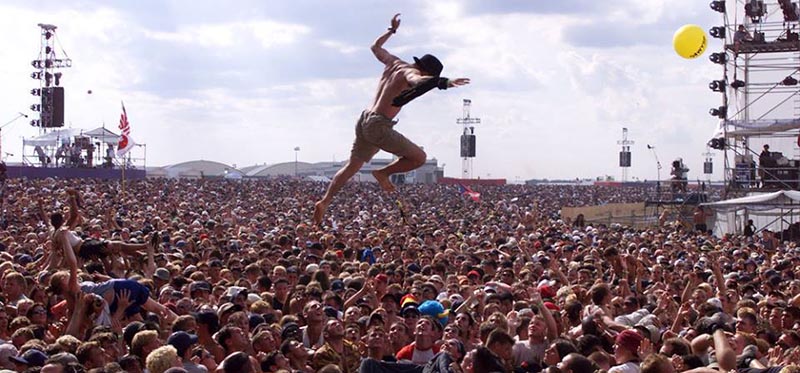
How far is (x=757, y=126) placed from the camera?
34438mm

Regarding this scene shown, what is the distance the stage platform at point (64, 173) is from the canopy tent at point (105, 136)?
2.80 metres

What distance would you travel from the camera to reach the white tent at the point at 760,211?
26375 mm

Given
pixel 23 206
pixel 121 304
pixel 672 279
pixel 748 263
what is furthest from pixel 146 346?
pixel 23 206

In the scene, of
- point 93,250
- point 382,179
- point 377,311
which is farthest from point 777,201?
point 377,311

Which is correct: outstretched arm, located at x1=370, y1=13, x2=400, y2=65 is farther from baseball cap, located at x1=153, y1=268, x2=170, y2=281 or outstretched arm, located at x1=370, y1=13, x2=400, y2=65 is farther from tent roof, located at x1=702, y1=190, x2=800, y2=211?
tent roof, located at x1=702, y1=190, x2=800, y2=211

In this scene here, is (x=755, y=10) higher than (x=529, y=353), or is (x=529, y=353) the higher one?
(x=755, y=10)

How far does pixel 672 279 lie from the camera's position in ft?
41.4

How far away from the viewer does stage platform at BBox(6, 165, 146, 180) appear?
4422cm

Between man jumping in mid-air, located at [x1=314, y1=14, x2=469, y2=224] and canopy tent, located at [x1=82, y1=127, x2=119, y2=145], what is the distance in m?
45.2

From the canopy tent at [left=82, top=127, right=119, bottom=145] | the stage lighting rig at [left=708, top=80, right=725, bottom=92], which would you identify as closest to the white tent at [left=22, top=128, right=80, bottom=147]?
the canopy tent at [left=82, top=127, right=119, bottom=145]

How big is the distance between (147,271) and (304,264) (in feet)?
Answer: 8.09

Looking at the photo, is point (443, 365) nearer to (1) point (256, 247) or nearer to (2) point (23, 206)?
(1) point (256, 247)

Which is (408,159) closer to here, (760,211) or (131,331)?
(131,331)

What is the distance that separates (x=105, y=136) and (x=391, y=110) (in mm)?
46361
